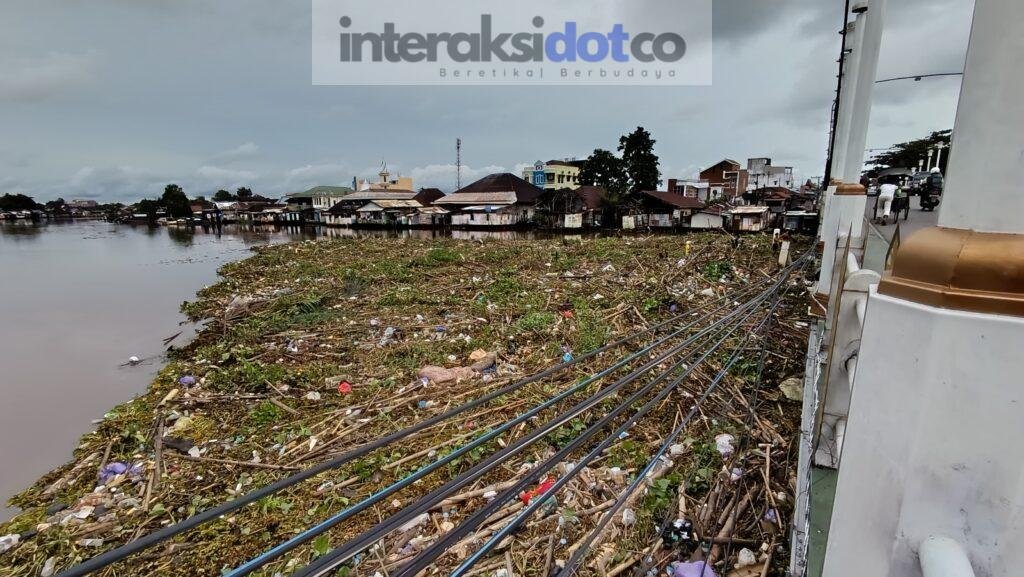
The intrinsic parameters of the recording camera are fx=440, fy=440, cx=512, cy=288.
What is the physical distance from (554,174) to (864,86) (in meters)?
50.7

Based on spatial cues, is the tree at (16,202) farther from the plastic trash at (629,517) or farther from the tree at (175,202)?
the plastic trash at (629,517)

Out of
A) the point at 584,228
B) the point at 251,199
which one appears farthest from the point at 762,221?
the point at 251,199

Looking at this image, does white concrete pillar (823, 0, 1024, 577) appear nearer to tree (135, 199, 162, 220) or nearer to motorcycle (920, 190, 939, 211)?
motorcycle (920, 190, 939, 211)

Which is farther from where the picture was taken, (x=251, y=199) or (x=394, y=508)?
(x=251, y=199)

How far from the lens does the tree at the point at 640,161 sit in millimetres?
39719

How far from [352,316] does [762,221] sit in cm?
3298

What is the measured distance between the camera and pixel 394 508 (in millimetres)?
3248

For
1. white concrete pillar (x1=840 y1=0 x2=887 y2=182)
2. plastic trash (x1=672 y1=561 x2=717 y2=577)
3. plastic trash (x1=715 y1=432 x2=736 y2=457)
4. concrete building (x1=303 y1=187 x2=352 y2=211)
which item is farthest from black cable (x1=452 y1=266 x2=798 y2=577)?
concrete building (x1=303 y1=187 x2=352 y2=211)

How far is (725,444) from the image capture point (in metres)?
3.41

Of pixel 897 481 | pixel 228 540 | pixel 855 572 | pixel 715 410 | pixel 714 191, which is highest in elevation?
pixel 714 191

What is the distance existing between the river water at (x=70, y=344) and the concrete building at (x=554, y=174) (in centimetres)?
3991

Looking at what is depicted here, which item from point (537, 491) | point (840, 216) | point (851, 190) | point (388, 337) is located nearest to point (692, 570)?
point (537, 491)

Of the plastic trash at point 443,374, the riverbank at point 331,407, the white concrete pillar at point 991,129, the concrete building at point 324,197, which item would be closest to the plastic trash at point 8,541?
the riverbank at point 331,407

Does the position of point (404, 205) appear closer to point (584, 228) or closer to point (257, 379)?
point (584, 228)
